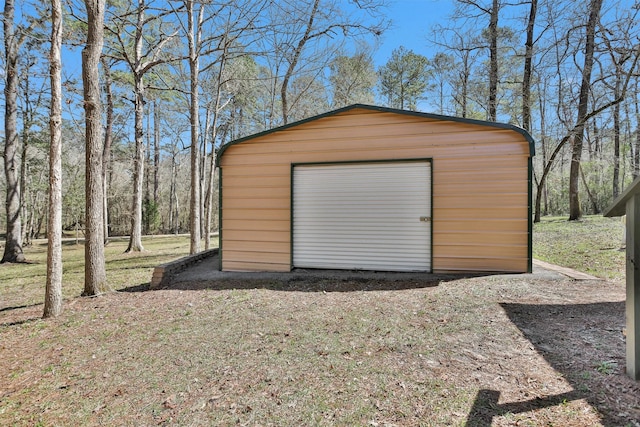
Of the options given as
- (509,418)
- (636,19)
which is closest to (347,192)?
(509,418)

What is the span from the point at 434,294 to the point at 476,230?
1751 mm

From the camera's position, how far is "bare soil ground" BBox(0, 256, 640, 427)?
203cm

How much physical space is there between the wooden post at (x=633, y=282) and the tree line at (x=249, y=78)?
19.7ft

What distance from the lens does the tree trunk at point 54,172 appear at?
407 cm

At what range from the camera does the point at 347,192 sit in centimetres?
609

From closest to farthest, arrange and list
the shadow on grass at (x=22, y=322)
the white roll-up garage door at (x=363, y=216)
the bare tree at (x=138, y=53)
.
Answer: the shadow on grass at (x=22, y=322) < the white roll-up garage door at (x=363, y=216) < the bare tree at (x=138, y=53)

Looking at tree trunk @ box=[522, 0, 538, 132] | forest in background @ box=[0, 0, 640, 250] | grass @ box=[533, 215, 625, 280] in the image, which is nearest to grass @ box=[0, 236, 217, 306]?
forest in background @ box=[0, 0, 640, 250]

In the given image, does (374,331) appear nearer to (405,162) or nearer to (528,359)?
(528,359)

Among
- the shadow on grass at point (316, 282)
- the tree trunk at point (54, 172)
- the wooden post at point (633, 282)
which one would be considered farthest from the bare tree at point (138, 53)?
the wooden post at point (633, 282)

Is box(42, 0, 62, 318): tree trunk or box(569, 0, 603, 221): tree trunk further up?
box(569, 0, 603, 221): tree trunk

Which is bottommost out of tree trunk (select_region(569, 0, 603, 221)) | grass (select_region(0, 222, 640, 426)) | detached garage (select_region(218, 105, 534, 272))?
grass (select_region(0, 222, 640, 426))

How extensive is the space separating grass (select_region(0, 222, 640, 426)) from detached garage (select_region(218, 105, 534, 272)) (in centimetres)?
104

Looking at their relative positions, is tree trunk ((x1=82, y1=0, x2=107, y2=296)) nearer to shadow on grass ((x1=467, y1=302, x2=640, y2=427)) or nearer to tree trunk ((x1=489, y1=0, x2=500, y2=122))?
shadow on grass ((x1=467, y1=302, x2=640, y2=427))

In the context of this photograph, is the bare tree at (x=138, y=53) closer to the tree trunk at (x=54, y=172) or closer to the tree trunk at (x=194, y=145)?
the tree trunk at (x=194, y=145)
